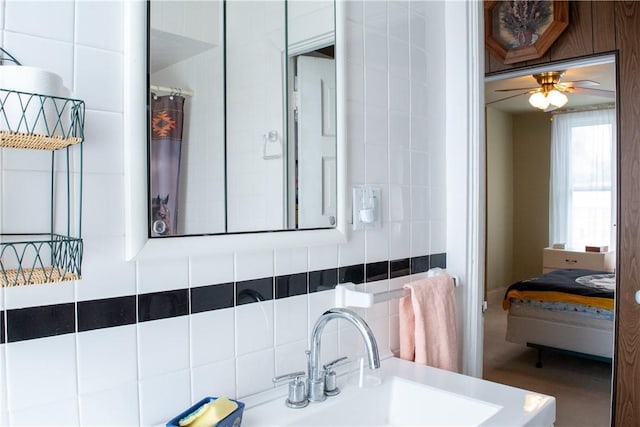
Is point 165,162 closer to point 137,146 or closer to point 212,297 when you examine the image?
point 137,146

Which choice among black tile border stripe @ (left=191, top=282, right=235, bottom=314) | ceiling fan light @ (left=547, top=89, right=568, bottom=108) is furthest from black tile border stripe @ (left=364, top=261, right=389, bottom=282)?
ceiling fan light @ (left=547, top=89, right=568, bottom=108)

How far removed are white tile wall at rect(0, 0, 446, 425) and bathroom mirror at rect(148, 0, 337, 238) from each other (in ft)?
0.23

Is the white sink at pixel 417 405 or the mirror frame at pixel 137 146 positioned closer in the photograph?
the mirror frame at pixel 137 146

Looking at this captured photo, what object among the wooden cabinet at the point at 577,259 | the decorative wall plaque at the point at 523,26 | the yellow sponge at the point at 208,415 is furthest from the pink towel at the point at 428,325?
the wooden cabinet at the point at 577,259

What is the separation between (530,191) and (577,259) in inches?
43.4

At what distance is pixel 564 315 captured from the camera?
3.47 meters

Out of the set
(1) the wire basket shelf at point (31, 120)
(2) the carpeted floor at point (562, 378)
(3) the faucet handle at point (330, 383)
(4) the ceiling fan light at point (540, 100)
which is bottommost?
(2) the carpeted floor at point (562, 378)

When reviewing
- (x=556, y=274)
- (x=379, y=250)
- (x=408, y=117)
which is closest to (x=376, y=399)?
(x=379, y=250)

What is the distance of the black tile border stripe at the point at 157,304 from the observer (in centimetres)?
81

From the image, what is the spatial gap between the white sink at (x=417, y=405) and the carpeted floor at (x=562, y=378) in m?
1.79

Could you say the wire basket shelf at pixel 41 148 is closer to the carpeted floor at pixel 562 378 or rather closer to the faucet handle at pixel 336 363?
the faucet handle at pixel 336 363

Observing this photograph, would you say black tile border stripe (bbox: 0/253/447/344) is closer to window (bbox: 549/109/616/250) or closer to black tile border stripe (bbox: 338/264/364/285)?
black tile border stripe (bbox: 338/264/364/285)

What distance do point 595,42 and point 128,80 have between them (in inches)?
82.6

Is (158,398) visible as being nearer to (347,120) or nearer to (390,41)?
(347,120)
